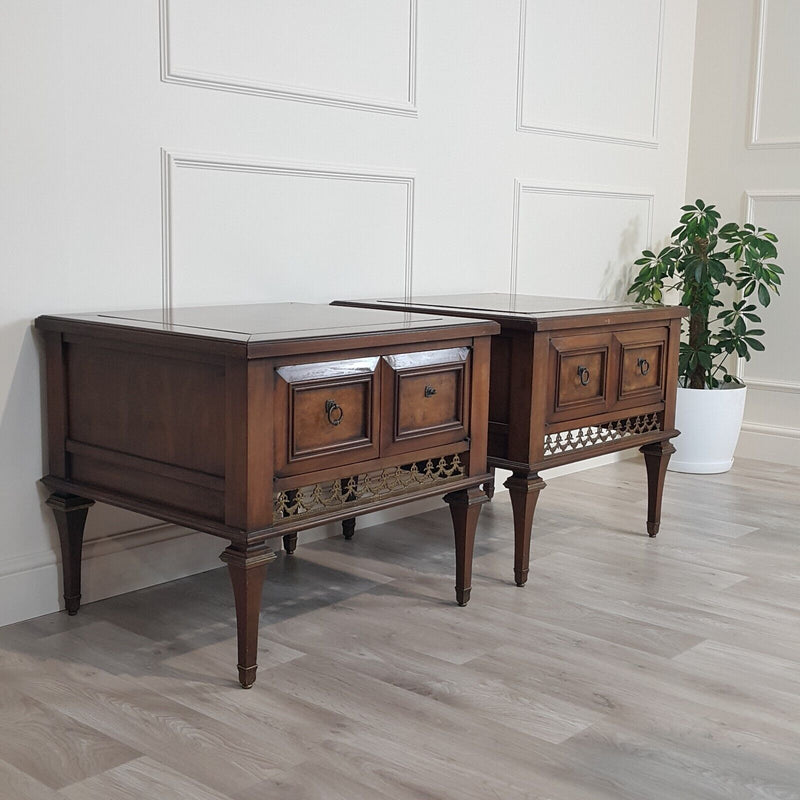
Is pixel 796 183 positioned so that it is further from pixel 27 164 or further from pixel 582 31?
pixel 27 164

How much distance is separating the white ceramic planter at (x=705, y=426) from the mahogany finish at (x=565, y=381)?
2.86ft

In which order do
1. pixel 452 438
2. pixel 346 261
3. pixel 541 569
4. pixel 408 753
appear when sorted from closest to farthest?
1. pixel 408 753
2. pixel 452 438
3. pixel 541 569
4. pixel 346 261

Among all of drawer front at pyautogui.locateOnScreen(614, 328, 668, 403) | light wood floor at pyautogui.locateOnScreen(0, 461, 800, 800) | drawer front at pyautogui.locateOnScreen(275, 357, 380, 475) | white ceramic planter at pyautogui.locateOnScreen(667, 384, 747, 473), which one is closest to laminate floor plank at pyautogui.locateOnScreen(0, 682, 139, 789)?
light wood floor at pyautogui.locateOnScreen(0, 461, 800, 800)

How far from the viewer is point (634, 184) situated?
3873mm

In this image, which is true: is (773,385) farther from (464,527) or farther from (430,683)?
(430,683)

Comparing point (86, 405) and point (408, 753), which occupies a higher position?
point (86, 405)

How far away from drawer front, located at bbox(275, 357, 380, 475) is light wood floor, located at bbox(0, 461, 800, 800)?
405 millimetres

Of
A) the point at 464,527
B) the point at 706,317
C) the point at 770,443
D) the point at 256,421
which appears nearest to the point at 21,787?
the point at 256,421

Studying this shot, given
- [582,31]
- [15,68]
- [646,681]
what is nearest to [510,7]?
[582,31]

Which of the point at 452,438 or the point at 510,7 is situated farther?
the point at 510,7

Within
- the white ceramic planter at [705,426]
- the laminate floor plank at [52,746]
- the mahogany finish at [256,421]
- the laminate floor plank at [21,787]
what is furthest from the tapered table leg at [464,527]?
the white ceramic planter at [705,426]

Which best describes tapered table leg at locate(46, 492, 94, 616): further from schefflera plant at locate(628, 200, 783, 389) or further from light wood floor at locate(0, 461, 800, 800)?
schefflera plant at locate(628, 200, 783, 389)

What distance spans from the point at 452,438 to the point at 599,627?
510 millimetres

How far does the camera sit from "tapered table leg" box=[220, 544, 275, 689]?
6.14 ft
